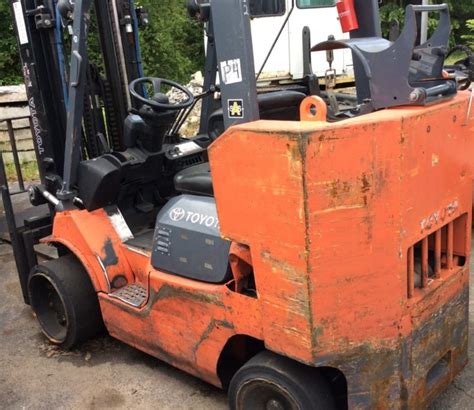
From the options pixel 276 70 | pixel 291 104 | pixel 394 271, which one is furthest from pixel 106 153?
pixel 276 70

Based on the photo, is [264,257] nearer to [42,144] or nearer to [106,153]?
[106,153]

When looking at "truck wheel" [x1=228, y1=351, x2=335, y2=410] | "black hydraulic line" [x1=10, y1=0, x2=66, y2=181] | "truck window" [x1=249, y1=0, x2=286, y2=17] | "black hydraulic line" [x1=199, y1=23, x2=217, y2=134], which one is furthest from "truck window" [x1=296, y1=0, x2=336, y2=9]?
"truck wheel" [x1=228, y1=351, x2=335, y2=410]

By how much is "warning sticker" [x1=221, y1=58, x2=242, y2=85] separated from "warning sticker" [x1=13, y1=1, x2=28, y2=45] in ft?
6.25

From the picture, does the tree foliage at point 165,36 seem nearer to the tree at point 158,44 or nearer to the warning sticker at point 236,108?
the tree at point 158,44

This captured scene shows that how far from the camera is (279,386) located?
261 centimetres

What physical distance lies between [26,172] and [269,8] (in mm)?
4990

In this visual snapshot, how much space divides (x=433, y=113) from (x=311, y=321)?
101 cm

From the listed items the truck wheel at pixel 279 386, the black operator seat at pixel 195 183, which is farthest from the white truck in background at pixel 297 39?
the truck wheel at pixel 279 386

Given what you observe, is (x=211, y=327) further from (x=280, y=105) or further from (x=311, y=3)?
(x=311, y=3)

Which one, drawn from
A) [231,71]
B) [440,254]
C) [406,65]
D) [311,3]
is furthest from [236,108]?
[311,3]

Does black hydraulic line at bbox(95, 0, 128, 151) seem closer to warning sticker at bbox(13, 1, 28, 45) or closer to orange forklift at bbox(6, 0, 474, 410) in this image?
warning sticker at bbox(13, 1, 28, 45)

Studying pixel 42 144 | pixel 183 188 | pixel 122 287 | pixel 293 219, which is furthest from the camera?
pixel 42 144

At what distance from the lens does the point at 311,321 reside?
2.40m

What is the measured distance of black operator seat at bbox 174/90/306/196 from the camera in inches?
127
